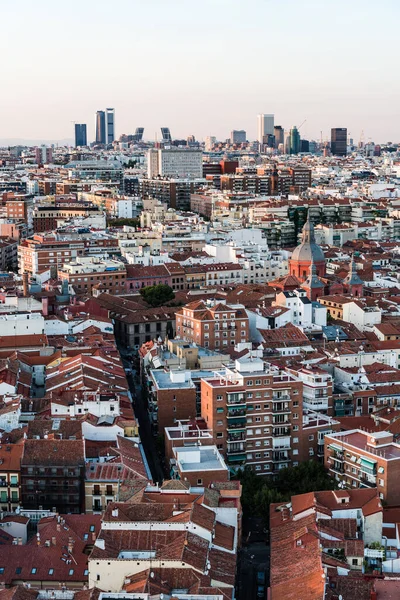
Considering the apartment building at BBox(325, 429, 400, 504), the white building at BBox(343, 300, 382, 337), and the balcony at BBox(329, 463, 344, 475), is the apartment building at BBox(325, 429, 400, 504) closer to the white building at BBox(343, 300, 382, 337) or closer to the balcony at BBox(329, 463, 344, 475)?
the balcony at BBox(329, 463, 344, 475)

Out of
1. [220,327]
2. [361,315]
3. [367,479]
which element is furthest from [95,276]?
[367,479]

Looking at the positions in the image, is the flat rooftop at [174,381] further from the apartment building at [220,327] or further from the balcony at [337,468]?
the apartment building at [220,327]

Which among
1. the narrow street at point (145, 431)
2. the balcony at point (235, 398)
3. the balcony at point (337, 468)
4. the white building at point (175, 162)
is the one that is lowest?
Result: the narrow street at point (145, 431)

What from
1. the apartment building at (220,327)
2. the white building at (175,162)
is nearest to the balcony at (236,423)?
the apartment building at (220,327)

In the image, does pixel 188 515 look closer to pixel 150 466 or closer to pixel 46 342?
pixel 150 466

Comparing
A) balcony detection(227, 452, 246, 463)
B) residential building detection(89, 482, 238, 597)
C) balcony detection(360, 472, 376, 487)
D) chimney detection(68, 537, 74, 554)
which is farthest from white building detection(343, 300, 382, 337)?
chimney detection(68, 537, 74, 554)
